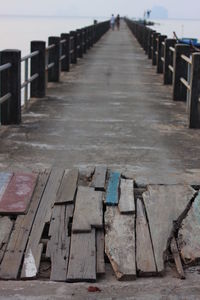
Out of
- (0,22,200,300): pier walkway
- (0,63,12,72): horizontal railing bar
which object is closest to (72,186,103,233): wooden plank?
(0,22,200,300): pier walkway

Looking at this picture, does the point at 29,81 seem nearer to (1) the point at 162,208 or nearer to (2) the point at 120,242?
(1) the point at 162,208

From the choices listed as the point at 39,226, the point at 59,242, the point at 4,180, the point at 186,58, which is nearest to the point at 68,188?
the point at 4,180

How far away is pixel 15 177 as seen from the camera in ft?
20.6

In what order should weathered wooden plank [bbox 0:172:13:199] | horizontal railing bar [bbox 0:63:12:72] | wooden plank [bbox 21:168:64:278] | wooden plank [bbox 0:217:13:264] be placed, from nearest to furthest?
wooden plank [bbox 21:168:64:278], wooden plank [bbox 0:217:13:264], weathered wooden plank [bbox 0:172:13:199], horizontal railing bar [bbox 0:63:12:72]

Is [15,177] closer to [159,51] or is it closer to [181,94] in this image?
[181,94]

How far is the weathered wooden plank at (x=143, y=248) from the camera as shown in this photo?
459cm

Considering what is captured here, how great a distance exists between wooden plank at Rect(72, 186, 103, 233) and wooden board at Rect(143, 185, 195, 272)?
44 cm

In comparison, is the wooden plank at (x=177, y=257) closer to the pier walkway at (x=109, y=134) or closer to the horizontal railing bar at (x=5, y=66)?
the pier walkway at (x=109, y=134)

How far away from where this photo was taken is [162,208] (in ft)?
18.3

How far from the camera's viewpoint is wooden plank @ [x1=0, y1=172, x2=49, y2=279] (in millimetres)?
4504

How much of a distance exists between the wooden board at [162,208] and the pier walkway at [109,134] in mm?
391

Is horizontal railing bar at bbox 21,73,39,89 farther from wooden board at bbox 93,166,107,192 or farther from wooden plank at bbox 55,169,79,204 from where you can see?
wooden plank at bbox 55,169,79,204

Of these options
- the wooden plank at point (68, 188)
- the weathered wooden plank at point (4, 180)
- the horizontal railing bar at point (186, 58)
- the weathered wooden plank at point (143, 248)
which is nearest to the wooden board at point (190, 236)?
the weathered wooden plank at point (143, 248)

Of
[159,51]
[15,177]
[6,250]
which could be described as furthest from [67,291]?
[159,51]
